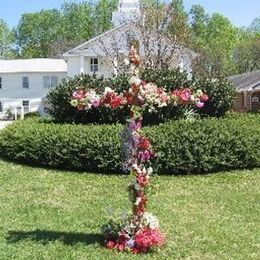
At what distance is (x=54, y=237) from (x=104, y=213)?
176 cm

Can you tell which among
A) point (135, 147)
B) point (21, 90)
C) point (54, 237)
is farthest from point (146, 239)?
point (21, 90)

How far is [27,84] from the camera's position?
51.8 metres

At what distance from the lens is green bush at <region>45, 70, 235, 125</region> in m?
16.6

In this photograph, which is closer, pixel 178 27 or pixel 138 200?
pixel 138 200

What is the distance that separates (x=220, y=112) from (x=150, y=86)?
11.4 metres

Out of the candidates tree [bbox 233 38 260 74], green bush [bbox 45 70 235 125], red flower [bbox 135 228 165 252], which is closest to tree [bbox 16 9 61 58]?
tree [bbox 233 38 260 74]

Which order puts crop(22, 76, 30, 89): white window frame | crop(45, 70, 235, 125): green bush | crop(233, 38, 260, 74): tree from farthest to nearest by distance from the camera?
crop(233, 38, 260, 74): tree
crop(22, 76, 30, 89): white window frame
crop(45, 70, 235, 125): green bush

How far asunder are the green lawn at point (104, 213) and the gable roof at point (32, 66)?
37758 millimetres

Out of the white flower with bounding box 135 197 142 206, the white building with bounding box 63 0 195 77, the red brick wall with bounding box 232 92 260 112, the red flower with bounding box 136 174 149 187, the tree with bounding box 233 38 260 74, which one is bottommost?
the white flower with bounding box 135 197 142 206

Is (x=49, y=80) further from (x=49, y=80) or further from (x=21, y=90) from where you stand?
(x=21, y=90)

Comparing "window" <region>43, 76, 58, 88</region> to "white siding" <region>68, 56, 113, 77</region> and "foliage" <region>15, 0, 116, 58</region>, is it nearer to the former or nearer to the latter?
"white siding" <region>68, 56, 113, 77</region>

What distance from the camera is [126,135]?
778cm

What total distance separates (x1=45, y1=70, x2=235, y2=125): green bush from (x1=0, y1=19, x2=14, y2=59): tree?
233 feet

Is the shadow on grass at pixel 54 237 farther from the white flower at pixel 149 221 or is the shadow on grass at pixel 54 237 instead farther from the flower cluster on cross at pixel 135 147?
the white flower at pixel 149 221
